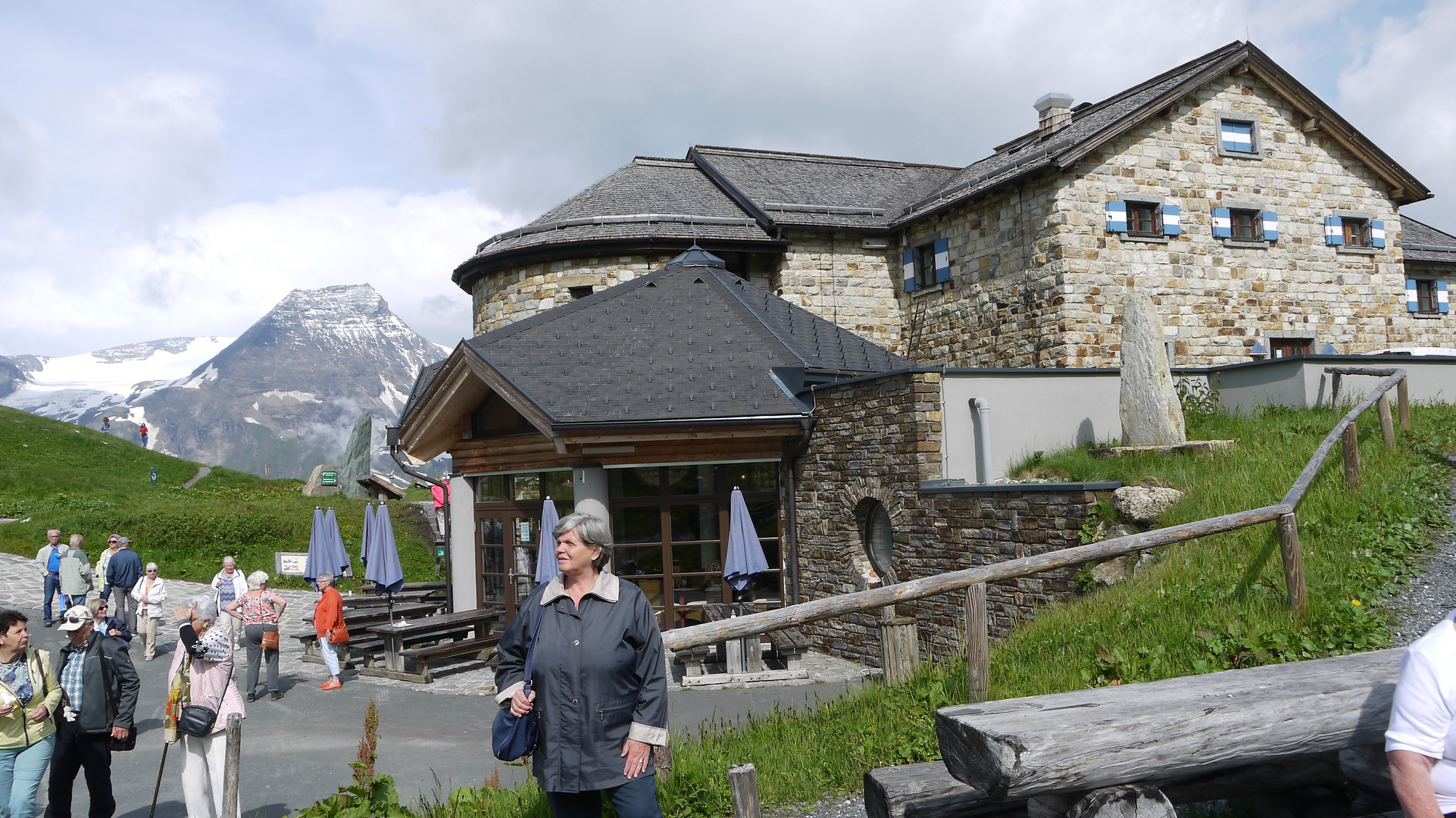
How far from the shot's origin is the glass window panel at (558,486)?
13.2 metres

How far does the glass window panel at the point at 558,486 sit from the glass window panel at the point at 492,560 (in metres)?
1.43

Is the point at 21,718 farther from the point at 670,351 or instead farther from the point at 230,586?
the point at 670,351

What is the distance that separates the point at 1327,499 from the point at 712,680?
626cm

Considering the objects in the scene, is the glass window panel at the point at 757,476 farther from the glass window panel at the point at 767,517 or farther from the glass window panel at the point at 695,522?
the glass window panel at the point at 695,522

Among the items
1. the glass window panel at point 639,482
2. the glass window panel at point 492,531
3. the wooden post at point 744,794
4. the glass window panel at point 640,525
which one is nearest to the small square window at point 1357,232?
the glass window panel at point 639,482

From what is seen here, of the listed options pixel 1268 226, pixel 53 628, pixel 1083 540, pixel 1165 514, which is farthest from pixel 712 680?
pixel 1268 226

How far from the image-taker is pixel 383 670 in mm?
12383

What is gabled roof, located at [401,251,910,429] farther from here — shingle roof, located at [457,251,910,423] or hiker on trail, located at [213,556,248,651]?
hiker on trail, located at [213,556,248,651]

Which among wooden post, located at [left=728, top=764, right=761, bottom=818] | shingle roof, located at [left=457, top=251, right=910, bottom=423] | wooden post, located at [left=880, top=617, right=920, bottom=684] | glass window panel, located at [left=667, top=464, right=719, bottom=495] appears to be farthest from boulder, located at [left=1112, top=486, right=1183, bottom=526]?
wooden post, located at [left=728, top=764, right=761, bottom=818]

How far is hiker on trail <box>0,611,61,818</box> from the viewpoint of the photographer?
567 cm

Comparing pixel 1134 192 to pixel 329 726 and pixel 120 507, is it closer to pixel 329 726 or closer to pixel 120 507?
pixel 329 726

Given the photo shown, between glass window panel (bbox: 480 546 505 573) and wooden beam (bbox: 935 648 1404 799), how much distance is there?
38.1 feet

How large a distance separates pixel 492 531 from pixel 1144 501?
9.40 m

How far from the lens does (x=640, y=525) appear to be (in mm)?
13125
